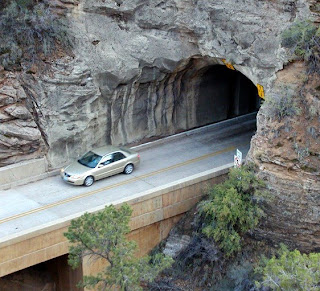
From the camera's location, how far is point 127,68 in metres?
26.0

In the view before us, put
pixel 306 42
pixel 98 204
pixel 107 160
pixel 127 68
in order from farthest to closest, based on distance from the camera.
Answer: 1. pixel 127 68
2. pixel 107 160
3. pixel 98 204
4. pixel 306 42

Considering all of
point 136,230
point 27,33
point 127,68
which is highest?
point 27,33

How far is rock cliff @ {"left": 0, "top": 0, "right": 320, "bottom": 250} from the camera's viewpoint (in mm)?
23938

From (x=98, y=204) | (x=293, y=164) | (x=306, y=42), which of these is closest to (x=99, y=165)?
(x=98, y=204)

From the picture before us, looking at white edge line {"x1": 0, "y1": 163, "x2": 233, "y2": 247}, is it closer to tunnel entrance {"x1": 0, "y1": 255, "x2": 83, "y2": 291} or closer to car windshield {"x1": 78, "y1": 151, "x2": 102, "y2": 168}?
tunnel entrance {"x1": 0, "y1": 255, "x2": 83, "y2": 291}

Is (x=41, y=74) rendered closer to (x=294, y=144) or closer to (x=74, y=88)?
(x=74, y=88)

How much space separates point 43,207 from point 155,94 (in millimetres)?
8533

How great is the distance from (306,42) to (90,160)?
9.26 metres

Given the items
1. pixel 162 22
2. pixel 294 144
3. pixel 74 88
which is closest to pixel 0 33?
pixel 74 88

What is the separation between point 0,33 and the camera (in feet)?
81.5

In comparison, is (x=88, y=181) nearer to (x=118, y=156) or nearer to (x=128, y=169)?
(x=118, y=156)

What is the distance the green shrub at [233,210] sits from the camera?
21203mm

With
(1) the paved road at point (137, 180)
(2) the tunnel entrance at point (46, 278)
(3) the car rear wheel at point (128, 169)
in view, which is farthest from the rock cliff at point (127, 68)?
(2) the tunnel entrance at point (46, 278)

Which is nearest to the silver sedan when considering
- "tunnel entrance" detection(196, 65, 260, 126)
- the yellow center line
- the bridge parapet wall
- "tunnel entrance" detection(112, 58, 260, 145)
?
the yellow center line
